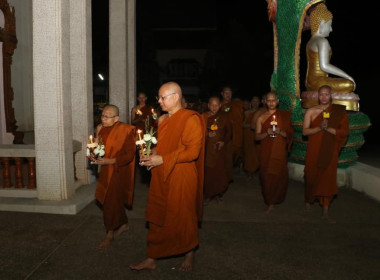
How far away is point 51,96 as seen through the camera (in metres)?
6.08

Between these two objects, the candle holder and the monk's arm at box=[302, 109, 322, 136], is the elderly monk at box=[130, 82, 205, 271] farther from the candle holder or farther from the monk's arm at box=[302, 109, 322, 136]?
the monk's arm at box=[302, 109, 322, 136]

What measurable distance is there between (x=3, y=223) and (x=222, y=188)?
3.51 m

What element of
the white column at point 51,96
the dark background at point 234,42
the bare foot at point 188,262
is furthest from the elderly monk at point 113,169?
the dark background at point 234,42

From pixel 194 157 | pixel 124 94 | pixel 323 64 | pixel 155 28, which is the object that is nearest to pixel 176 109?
pixel 194 157

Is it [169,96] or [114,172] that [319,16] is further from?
[114,172]

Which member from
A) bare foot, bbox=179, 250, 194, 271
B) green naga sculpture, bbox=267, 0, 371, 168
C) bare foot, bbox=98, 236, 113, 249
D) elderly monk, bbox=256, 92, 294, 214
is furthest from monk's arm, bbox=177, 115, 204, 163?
green naga sculpture, bbox=267, 0, 371, 168

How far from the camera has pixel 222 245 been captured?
193 inches

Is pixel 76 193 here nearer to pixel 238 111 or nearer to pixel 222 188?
pixel 222 188

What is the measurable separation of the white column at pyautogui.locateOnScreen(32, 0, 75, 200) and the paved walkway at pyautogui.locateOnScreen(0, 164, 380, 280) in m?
0.61

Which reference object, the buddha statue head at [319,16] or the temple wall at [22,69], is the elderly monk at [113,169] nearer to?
the buddha statue head at [319,16]

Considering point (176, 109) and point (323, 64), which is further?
point (323, 64)

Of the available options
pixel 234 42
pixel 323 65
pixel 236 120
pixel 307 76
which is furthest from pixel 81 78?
pixel 234 42

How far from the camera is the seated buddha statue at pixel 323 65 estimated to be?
26.5 feet

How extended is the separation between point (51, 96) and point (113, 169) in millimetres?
1997
